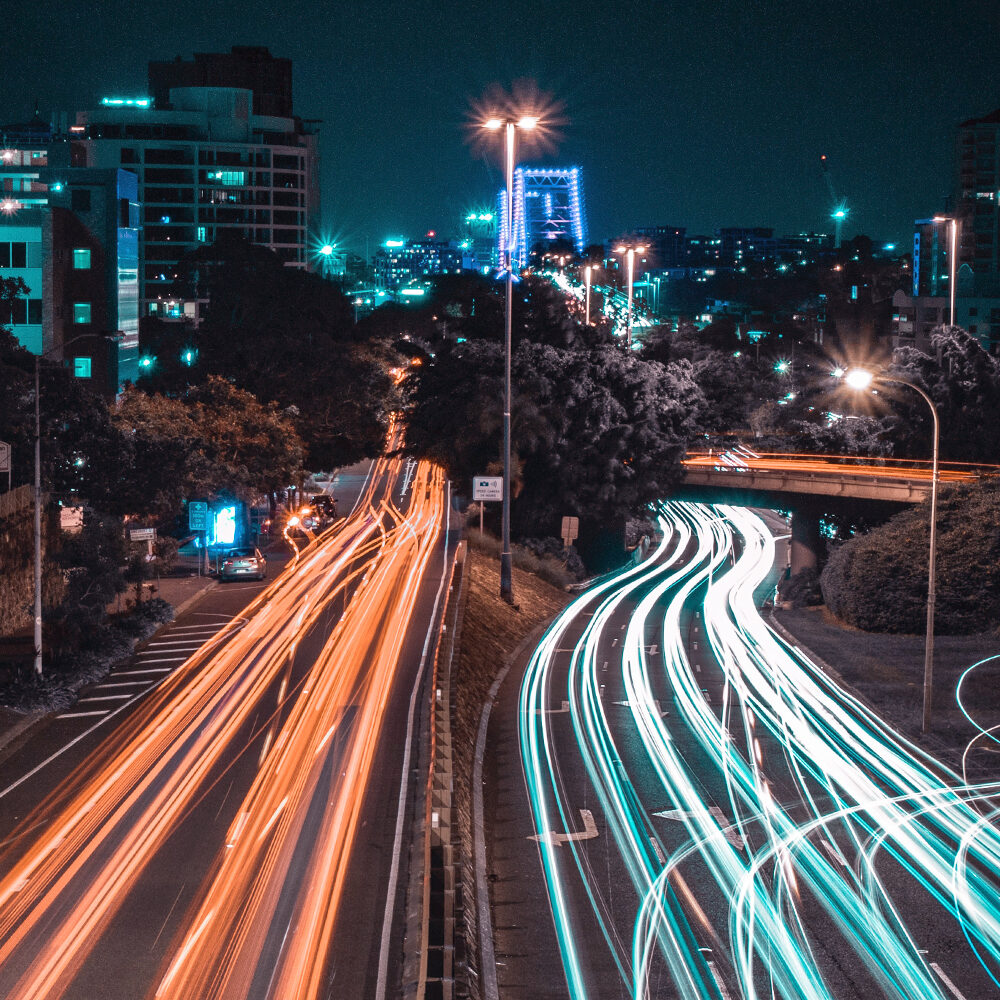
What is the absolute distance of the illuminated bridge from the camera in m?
43.5

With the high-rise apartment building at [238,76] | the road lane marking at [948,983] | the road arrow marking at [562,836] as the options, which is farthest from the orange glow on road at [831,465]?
the high-rise apartment building at [238,76]

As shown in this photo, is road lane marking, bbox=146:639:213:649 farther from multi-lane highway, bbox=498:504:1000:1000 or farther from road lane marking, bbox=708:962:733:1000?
road lane marking, bbox=708:962:733:1000

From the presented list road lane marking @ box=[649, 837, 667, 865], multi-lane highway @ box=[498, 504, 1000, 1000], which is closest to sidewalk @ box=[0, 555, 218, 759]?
multi-lane highway @ box=[498, 504, 1000, 1000]

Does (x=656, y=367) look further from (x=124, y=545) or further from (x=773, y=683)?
(x=124, y=545)

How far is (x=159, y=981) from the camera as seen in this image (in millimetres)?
12039

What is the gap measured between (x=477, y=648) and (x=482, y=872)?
13.9m

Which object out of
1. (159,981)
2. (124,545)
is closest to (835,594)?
(124,545)

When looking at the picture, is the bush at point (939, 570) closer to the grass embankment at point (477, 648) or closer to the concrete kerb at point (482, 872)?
the grass embankment at point (477, 648)

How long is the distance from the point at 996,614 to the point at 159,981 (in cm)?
3024

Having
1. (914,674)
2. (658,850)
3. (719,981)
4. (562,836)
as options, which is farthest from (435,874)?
(914,674)

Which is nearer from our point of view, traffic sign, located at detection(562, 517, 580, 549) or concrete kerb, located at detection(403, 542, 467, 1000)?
concrete kerb, located at detection(403, 542, 467, 1000)

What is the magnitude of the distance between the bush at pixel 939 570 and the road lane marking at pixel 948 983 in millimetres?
24232

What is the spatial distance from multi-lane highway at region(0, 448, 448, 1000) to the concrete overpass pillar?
24635mm

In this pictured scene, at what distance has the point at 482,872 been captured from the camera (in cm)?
1655
